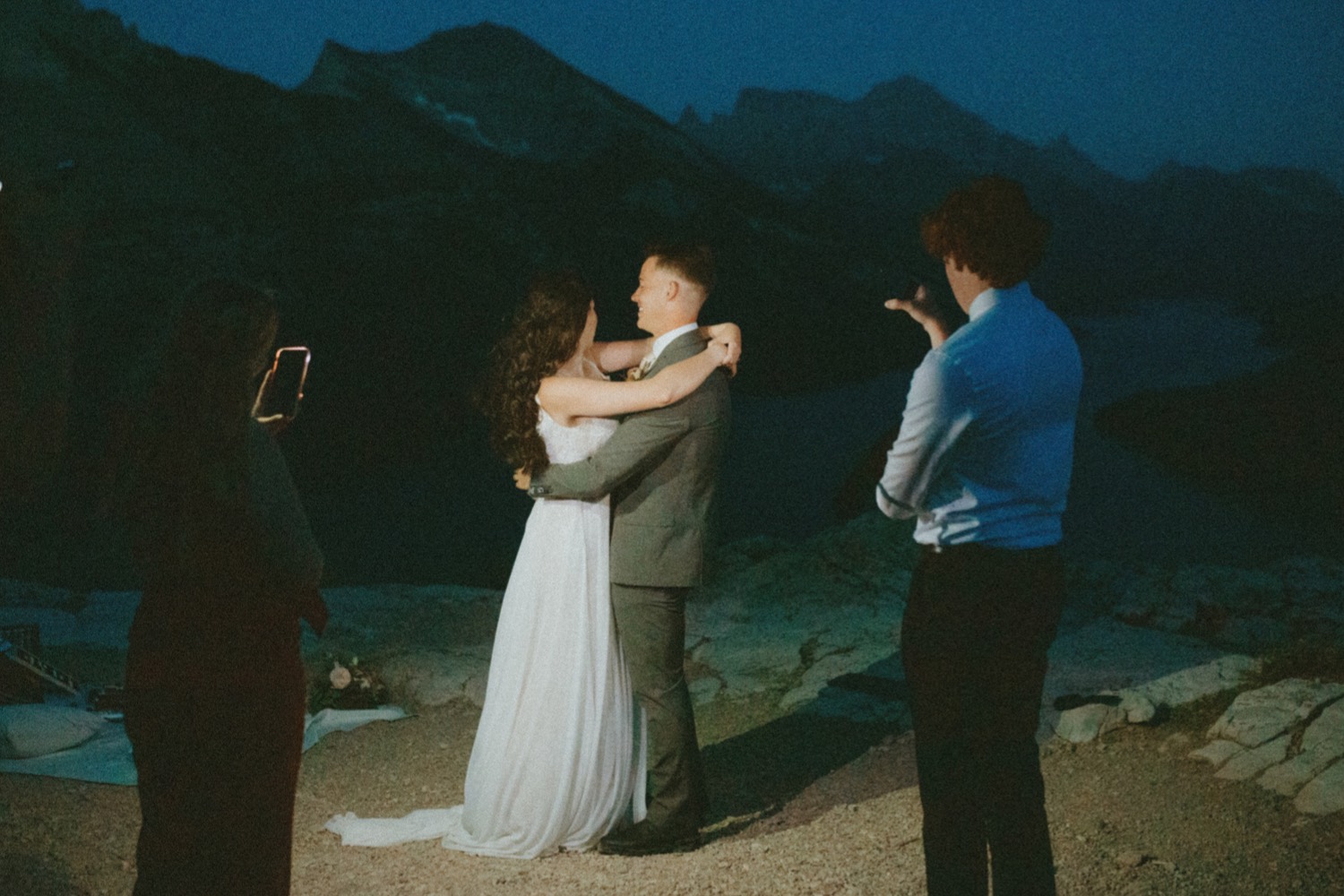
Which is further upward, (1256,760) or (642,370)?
(642,370)

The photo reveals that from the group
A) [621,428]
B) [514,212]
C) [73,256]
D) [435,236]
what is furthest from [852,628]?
[514,212]

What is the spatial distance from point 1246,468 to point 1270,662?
62.0ft

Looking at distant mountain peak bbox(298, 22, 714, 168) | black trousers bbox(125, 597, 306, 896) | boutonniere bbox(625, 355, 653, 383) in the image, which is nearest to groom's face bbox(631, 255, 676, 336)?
boutonniere bbox(625, 355, 653, 383)

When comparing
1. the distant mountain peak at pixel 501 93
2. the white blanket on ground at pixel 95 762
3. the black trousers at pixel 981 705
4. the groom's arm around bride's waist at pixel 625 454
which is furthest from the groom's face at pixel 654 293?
the distant mountain peak at pixel 501 93

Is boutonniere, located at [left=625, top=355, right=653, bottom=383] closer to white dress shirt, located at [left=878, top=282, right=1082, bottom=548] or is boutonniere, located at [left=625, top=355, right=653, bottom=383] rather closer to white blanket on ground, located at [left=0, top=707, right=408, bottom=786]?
white dress shirt, located at [left=878, top=282, right=1082, bottom=548]

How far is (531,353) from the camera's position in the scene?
10.6ft

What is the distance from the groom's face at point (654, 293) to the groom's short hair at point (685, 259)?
0.08 ft

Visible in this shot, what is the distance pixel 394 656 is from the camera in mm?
5758

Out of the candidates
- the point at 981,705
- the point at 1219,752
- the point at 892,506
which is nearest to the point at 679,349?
the point at 892,506

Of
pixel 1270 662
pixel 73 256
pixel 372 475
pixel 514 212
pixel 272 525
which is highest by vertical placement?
pixel 514 212

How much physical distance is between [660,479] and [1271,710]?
261 cm

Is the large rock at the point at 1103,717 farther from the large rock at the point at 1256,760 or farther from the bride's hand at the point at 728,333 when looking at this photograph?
the bride's hand at the point at 728,333

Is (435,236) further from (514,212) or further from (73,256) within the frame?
(73,256)

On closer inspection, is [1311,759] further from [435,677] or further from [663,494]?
[435,677]
